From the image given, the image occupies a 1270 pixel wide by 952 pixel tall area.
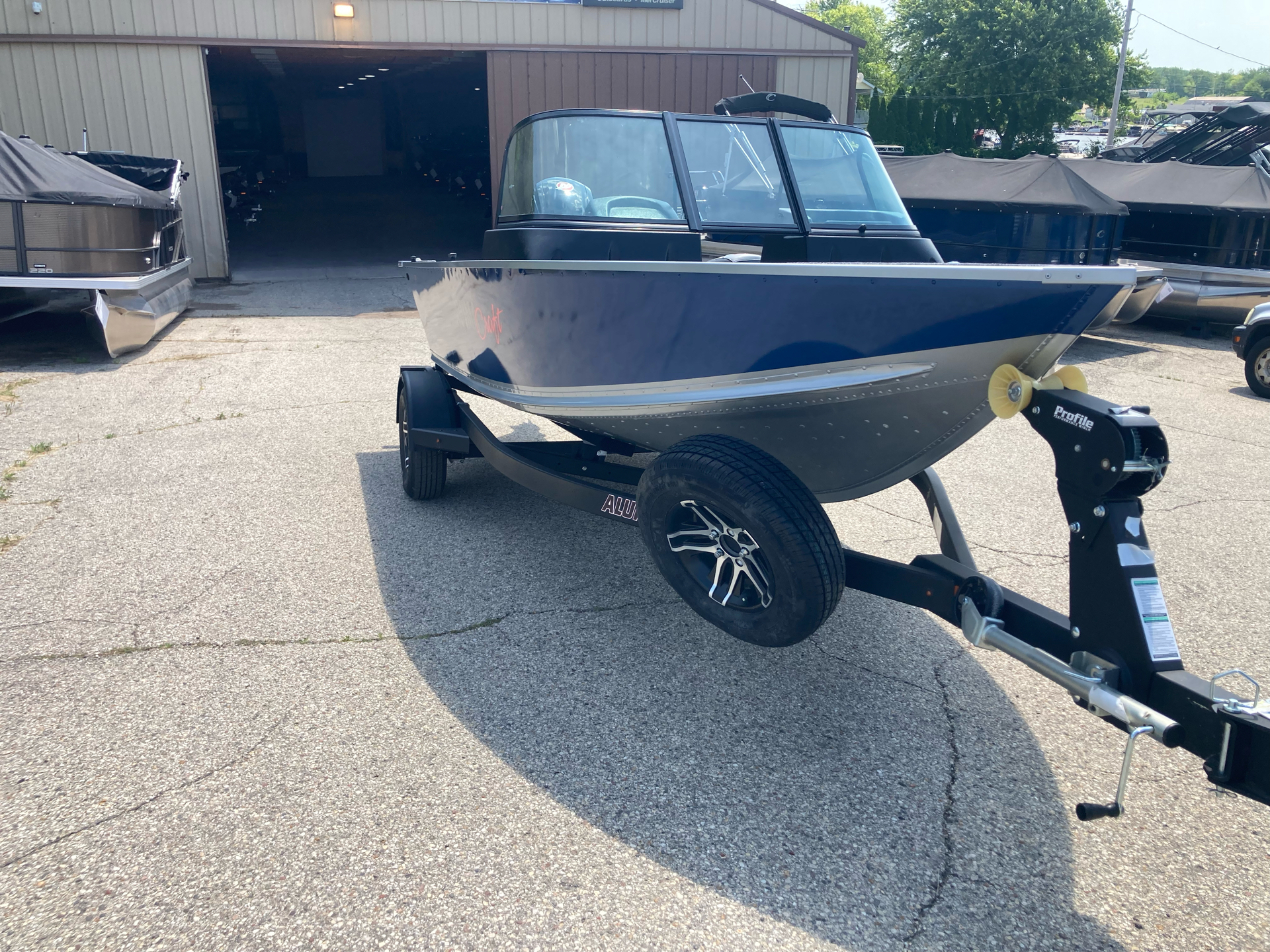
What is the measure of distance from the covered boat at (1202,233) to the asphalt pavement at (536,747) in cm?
712

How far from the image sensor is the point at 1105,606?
2299 mm

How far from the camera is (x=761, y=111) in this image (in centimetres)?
Answer: 464

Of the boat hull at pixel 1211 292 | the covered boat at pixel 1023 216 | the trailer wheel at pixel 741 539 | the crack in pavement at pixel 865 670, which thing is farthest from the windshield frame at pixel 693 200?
the boat hull at pixel 1211 292

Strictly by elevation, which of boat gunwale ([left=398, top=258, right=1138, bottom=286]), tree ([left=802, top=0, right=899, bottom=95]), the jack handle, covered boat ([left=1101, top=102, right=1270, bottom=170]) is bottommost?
the jack handle

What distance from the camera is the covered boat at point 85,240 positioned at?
8.16 metres

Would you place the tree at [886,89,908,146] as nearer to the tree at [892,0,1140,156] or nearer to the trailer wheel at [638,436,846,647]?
the tree at [892,0,1140,156]

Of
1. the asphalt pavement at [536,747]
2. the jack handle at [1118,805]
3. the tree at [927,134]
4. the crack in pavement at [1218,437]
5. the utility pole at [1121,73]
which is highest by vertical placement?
the utility pole at [1121,73]

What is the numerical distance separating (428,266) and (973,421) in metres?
3.50

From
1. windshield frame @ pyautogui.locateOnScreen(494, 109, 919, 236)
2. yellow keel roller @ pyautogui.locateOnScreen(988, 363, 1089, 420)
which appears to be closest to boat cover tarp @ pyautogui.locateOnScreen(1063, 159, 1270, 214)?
windshield frame @ pyautogui.locateOnScreen(494, 109, 919, 236)

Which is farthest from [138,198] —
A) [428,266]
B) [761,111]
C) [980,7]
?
[980,7]

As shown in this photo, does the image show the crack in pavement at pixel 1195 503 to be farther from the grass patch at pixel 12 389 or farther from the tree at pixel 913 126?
the tree at pixel 913 126

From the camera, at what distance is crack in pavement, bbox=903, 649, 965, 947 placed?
223 cm

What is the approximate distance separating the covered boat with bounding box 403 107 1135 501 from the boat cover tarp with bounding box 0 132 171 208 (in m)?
5.20

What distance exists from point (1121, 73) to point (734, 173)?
40.5 meters
